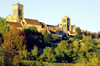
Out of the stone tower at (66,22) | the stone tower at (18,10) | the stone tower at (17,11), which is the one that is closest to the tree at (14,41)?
the stone tower at (17,11)

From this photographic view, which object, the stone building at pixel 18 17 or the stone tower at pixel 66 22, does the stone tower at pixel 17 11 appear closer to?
the stone building at pixel 18 17

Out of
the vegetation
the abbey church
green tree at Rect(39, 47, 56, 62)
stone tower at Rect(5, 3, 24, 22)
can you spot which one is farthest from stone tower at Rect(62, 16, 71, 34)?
green tree at Rect(39, 47, 56, 62)

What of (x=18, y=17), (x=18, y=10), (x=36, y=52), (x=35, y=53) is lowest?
(x=35, y=53)

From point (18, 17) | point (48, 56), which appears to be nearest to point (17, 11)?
point (18, 17)

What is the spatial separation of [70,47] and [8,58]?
14.1 meters

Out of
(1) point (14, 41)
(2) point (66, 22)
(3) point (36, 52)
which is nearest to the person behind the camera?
(3) point (36, 52)

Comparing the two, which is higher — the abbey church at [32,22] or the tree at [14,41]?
the abbey church at [32,22]

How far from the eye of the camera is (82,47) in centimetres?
4350

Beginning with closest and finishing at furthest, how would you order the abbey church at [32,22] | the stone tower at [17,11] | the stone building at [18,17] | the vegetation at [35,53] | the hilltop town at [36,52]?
1. the vegetation at [35,53]
2. the hilltop town at [36,52]
3. the abbey church at [32,22]
4. the stone building at [18,17]
5. the stone tower at [17,11]

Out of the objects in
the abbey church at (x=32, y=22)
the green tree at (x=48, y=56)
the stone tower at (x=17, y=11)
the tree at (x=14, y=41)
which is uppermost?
the stone tower at (x=17, y=11)

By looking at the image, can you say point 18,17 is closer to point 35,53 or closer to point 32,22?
point 32,22

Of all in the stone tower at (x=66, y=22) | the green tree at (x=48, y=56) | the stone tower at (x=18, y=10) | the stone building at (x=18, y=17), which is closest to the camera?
the green tree at (x=48, y=56)

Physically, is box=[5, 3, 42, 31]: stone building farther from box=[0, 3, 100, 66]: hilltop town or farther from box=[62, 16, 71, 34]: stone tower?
box=[62, 16, 71, 34]: stone tower

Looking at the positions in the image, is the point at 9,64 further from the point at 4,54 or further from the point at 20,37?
the point at 20,37
